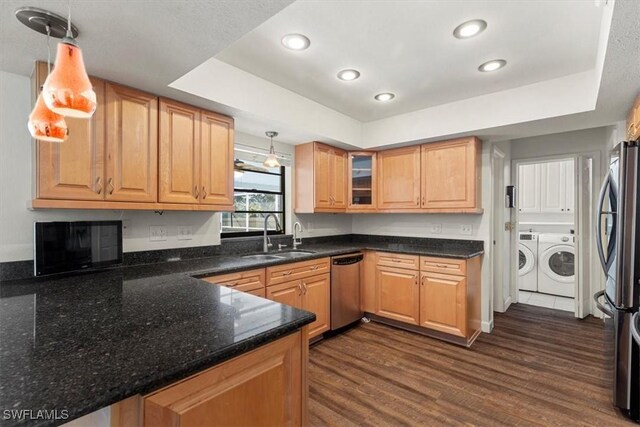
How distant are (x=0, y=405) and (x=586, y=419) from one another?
285cm

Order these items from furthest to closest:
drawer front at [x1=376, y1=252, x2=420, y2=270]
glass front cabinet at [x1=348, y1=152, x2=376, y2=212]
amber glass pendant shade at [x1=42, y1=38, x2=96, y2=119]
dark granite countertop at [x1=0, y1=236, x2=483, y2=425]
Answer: glass front cabinet at [x1=348, y1=152, x2=376, y2=212], drawer front at [x1=376, y1=252, x2=420, y2=270], amber glass pendant shade at [x1=42, y1=38, x2=96, y2=119], dark granite countertop at [x1=0, y1=236, x2=483, y2=425]

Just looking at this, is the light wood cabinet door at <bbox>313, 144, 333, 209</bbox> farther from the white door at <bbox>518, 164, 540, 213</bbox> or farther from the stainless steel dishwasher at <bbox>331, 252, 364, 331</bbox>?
the white door at <bbox>518, 164, 540, 213</bbox>

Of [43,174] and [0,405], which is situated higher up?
[43,174]

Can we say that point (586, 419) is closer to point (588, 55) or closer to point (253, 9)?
point (588, 55)

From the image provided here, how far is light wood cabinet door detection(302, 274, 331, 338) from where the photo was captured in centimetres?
291

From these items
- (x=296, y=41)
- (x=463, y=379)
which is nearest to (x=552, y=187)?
(x=463, y=379)

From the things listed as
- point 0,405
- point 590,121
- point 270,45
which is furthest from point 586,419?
point 270,45

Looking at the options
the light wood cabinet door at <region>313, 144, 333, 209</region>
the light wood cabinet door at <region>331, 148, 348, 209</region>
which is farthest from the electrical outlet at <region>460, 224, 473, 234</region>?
the light wood cabinet door at <region>313, 144, 333, 209</region>

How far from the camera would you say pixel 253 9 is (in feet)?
4.15

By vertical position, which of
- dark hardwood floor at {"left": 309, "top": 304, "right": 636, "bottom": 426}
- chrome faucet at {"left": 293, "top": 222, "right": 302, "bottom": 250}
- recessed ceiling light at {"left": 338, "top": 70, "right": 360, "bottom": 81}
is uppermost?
recessed ceiling light at {"left": 338, "top": 70, "right": 360, "bottom": 81}

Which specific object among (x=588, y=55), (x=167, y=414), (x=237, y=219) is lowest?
(x=167, y=414)

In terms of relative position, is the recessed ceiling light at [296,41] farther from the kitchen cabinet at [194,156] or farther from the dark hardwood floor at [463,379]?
the dark hardwood floor at [463,379]

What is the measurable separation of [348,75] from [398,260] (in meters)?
1.99

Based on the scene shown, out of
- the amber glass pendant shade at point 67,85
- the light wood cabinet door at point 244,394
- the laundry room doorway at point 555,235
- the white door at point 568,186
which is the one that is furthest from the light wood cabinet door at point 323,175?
the white door at point 568,186
